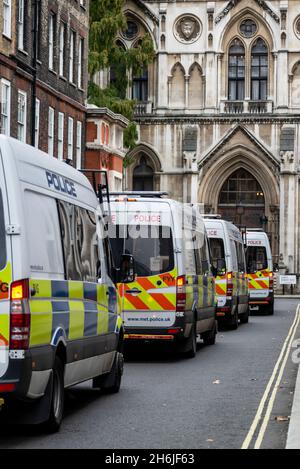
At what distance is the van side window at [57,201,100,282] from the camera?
13055mm

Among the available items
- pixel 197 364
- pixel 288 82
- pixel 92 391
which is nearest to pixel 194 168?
pixel 288 82

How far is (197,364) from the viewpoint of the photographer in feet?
68.8

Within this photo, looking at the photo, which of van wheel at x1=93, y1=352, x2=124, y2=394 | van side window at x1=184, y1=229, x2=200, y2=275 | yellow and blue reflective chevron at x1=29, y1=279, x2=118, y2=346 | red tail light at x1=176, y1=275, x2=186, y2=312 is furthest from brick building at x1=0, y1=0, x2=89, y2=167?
yellow and blue reflective chevron at x1=29, y1=279, x2=118, y2=346

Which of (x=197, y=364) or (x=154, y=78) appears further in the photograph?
(x=154, y=78)

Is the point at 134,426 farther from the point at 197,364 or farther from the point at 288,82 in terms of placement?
the point at 288,82

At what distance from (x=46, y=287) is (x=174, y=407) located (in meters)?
3.16

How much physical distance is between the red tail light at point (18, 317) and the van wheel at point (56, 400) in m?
1.15

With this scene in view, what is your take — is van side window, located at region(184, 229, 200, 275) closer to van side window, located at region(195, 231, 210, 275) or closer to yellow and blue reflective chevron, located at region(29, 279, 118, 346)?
van side window, located at region(195, 231, 210, 275)

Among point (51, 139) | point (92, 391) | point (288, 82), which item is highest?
point (288, 82)

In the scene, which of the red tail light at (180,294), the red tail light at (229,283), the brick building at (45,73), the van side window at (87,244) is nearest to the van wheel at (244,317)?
the red tail light at (229,283)

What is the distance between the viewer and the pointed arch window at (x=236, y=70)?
239 ft

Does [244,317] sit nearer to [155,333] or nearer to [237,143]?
[155,333]
